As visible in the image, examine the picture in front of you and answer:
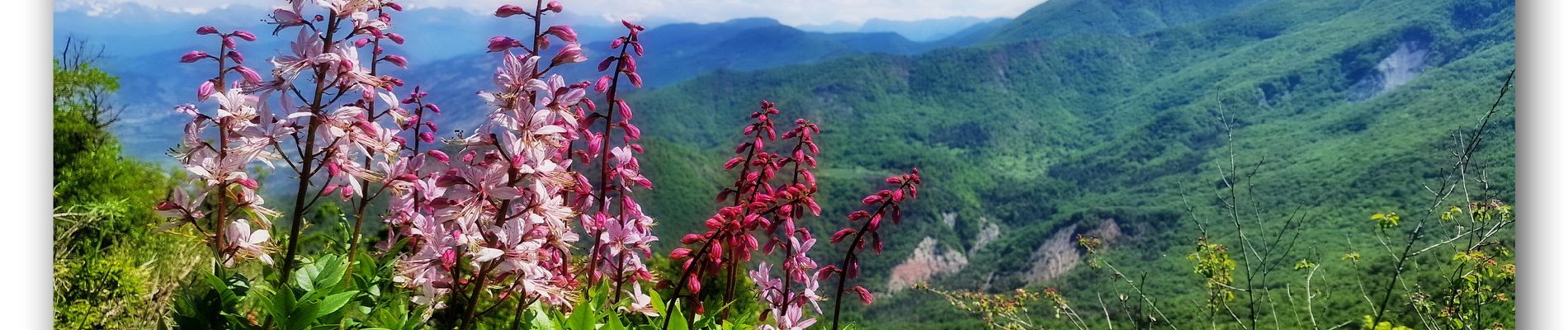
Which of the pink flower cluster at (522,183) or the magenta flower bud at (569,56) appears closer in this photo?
the pink flower cluster at (522,183)

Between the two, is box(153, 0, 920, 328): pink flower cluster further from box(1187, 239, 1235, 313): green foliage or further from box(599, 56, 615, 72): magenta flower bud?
box(1187, 239, 1235, 313): green foliage

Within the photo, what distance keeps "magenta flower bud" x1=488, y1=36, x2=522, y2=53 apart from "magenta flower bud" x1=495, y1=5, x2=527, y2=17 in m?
0.07

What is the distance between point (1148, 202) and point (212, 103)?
72.0 feet

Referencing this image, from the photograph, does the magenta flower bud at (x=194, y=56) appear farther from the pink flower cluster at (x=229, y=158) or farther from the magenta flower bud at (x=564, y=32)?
the magenta flower bud at (x=564, y=32)

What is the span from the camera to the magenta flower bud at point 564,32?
5.53 feet

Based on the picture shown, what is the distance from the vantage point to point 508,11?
1744 mm

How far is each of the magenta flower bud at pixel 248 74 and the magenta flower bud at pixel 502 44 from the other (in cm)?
39

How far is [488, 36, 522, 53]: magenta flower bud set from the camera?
166 cm

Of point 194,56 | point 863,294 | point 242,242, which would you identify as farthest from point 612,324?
point 194,56

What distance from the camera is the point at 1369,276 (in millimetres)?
10898

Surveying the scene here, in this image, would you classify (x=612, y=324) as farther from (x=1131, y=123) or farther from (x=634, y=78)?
(x=1131, y=123)

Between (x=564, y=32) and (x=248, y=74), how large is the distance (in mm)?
513

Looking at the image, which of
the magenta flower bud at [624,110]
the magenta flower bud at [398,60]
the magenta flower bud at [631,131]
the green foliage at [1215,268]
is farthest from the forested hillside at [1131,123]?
the magenta flower bud at [398,60]
